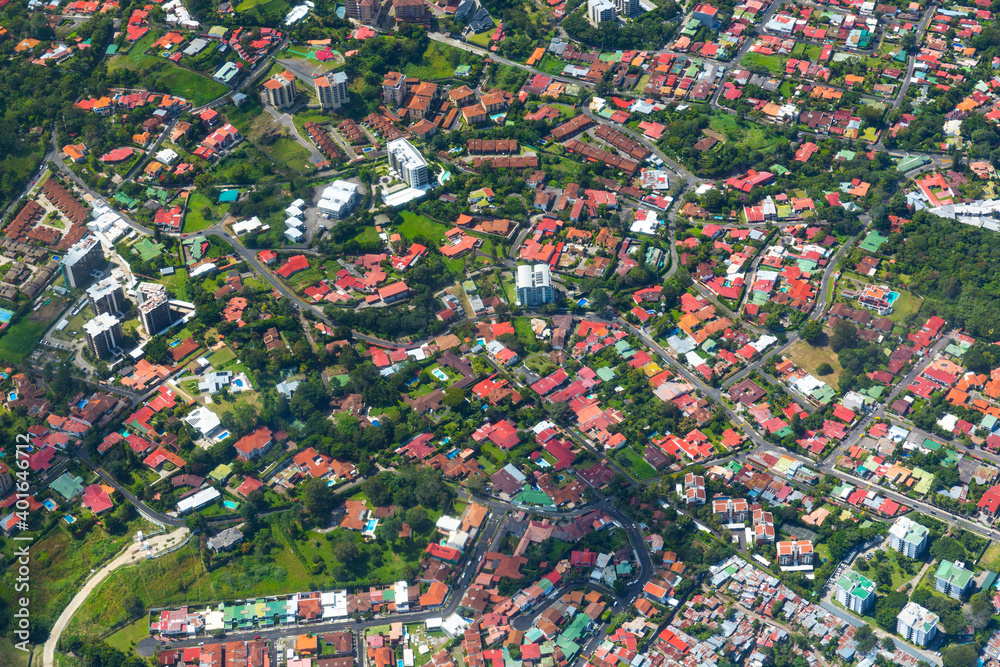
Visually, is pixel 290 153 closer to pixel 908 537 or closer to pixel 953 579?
pixel 908 537

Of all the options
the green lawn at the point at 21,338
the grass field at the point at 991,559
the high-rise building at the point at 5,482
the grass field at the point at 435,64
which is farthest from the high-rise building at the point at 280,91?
the grass field at the point at 991,559

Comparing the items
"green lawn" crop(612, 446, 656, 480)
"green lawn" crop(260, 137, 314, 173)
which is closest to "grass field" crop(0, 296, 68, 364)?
"green lawn" crop(260, 137, 314, 173)

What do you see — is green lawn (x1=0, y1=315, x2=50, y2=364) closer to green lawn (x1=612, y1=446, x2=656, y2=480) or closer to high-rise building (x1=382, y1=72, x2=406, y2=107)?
high-rise building (x1=382, y1=72, x2=406, y2=107)

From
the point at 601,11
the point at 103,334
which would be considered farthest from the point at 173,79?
the point at 601,11

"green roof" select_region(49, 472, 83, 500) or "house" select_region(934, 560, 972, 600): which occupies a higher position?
"house" select_region(934, 560, 972, 600)

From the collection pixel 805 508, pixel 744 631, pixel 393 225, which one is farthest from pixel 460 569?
pixel 393 225

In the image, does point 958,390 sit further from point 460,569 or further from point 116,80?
point 116,80

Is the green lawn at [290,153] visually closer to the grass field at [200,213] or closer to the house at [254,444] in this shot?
the grass field at [200,213]
